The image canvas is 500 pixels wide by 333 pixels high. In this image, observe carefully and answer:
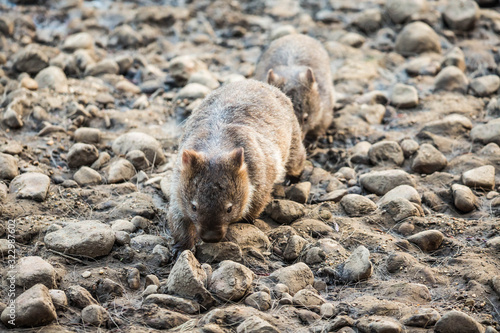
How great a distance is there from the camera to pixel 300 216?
666 centimetres

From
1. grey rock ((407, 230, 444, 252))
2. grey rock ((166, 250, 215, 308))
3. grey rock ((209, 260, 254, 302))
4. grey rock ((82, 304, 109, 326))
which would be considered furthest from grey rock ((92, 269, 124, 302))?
grey rock ((407, 230, 444, 252))

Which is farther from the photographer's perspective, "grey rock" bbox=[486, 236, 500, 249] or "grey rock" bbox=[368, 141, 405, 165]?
"grey rock" bbox=[368, 141, 405, 165]

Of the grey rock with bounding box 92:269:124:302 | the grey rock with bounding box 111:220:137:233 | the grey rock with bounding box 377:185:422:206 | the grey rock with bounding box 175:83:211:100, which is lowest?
the grey rock with bounding box 377:185:422:206

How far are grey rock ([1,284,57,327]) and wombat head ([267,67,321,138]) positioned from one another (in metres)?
5.33

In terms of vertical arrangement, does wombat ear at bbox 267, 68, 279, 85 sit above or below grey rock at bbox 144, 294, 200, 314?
above

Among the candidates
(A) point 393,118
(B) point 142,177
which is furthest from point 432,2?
(B) point 142,177

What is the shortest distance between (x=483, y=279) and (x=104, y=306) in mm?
3528

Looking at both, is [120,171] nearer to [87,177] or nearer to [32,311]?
[87,177]

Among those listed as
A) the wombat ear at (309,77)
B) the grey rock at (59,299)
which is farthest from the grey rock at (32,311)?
the wombat ear at (309,77)

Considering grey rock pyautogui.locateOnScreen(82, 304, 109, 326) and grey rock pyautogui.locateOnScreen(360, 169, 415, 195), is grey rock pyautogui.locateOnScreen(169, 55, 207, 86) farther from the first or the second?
grey rock pyautogui.locateOnScreen(82, 304, 109, 326)

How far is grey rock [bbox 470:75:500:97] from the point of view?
378 inches

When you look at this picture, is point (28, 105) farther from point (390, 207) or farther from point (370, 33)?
point (370, 33)

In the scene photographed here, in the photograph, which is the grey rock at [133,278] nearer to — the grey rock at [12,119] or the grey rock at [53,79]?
the grey rock at [12,119]

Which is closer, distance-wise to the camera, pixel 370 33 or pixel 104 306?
pixel 104 306
